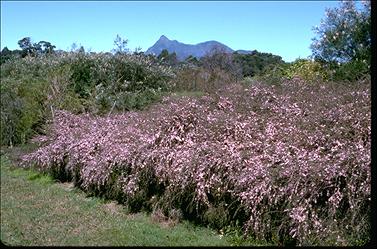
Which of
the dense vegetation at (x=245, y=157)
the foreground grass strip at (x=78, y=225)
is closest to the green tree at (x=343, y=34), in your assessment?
the dense vegetation at (x=245, y=157)

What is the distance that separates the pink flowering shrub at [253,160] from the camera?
4797 millimetres

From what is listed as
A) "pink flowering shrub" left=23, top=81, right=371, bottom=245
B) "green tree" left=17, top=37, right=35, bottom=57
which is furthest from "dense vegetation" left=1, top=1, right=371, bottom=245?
"green tree" left=17, top=37, right=35, bottom=57

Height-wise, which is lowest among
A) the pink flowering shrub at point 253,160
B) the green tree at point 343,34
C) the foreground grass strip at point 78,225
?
the foreground grass strip at point 78,225

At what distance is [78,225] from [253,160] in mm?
2432

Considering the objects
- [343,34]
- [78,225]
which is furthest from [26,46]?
[78,225]

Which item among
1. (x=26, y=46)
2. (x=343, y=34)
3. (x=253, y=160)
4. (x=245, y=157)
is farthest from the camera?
(x=26, y=46)

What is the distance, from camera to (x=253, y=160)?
552cm

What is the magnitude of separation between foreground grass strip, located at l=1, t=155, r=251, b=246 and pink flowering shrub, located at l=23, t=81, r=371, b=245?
0.29 metres

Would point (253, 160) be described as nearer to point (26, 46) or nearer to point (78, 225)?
point (78, 225)

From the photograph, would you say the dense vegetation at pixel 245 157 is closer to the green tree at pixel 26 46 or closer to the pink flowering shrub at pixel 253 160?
the pink flowering shrub at pixel 253 160

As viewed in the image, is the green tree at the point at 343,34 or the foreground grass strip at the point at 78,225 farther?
the green tree at the point at 343,34

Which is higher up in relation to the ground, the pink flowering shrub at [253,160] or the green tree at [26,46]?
the green tree at [26,46]

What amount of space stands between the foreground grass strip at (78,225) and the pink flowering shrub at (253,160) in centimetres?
29
